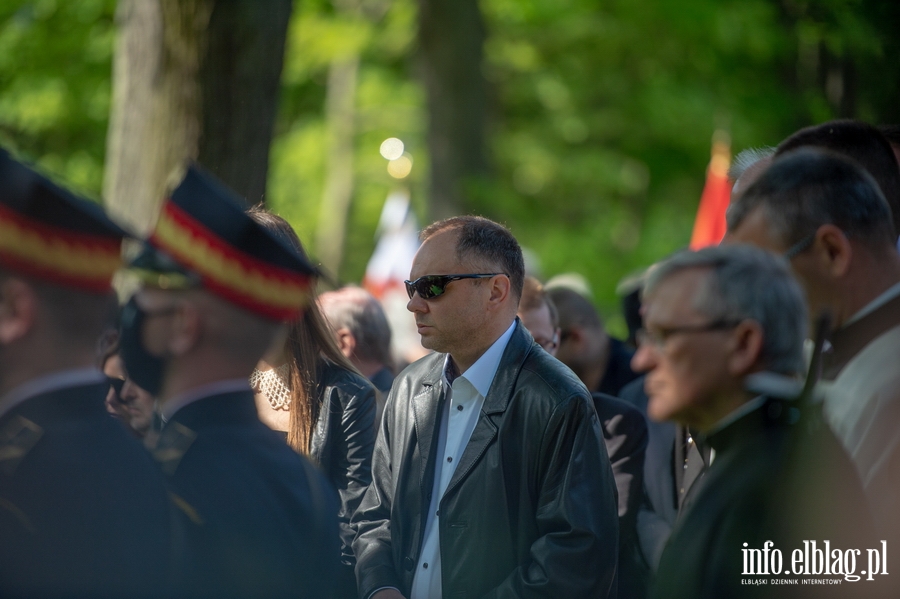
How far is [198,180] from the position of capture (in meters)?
2.31

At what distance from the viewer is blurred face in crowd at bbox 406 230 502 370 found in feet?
12.0

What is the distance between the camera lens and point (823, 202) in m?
2.62

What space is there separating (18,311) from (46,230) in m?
0.18

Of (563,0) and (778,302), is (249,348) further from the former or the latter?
(563,0)

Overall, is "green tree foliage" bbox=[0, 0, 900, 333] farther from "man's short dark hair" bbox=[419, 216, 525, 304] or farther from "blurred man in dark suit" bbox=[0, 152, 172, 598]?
"blurred man in dark suit" bbox=[0, 152, 172, 598]

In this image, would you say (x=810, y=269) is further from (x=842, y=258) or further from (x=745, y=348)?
(x=745, y=348)

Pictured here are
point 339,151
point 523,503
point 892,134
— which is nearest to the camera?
point 523,503

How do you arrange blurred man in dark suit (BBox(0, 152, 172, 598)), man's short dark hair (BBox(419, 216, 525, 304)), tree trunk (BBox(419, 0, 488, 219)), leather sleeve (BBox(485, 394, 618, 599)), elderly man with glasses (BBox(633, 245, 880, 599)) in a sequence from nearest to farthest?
blurred man in dark suit (BBox(0, 152, 172, 598)), elderly man with glasses (BBox(633, 245, 880, 599)), leather sleeve (BBox(485, 394, 618, 599)), man's short dark hair (BBox(419, 216, 525, 304)), tree trunk (BBox(419, 0, 488, 219))

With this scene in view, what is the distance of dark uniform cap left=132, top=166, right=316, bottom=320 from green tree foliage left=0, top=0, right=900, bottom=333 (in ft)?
22.9

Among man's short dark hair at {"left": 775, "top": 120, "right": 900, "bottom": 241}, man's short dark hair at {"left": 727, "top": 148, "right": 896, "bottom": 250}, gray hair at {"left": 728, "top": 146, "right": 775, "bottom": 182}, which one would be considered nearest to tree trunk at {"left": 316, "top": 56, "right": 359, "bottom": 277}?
gray hair at {"left": 728, "top": 146, "right": 775, "bottom": 182}

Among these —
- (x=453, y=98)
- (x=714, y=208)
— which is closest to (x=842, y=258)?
(x=714, y=208)

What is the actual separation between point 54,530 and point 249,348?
1.87 ft

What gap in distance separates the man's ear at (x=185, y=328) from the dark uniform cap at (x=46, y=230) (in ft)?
0.67

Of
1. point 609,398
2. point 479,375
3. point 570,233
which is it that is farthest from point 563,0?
point 479,375
